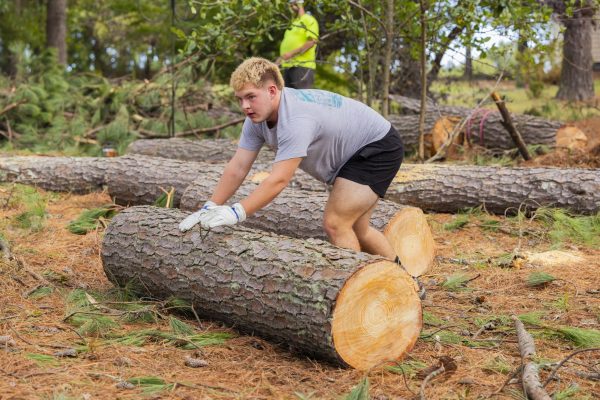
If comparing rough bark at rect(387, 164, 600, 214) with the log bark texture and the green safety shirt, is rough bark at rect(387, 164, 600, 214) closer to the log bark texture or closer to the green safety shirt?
the green safety shirt

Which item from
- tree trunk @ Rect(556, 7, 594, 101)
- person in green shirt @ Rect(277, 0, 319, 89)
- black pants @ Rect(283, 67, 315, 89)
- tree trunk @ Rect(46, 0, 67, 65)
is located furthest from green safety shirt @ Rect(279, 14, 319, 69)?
tree trunk @ Rect(556, 7, 594, 101)

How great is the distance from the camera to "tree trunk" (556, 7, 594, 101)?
1791cm

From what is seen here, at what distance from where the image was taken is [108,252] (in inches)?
179

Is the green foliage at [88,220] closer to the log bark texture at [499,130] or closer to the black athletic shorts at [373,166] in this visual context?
the black athletic shorts at [373,166]

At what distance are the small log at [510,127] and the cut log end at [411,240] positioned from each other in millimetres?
3734

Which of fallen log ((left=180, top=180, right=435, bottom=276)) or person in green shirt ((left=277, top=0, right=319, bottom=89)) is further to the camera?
person in green shirt ((left=277, top=0, right=319, bottom=89))

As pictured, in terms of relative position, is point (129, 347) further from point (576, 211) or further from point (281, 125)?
point (576, 211)

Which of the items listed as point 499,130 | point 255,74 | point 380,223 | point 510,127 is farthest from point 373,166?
point 499,130

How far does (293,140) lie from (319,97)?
45cm

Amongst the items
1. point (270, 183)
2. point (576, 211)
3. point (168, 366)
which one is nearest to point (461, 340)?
point (270, 183)

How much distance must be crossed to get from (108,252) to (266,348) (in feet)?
4.44

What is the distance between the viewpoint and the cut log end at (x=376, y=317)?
344 cm

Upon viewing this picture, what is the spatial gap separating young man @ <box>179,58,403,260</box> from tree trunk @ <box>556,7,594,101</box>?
14732 mm

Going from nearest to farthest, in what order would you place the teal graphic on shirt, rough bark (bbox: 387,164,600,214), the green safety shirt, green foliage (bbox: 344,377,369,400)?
green foliage (bbox: 344,377,369,400) → the teal graphic on shirt → rough bark (bbox: 387,164,600,214) → the green safety shirt
